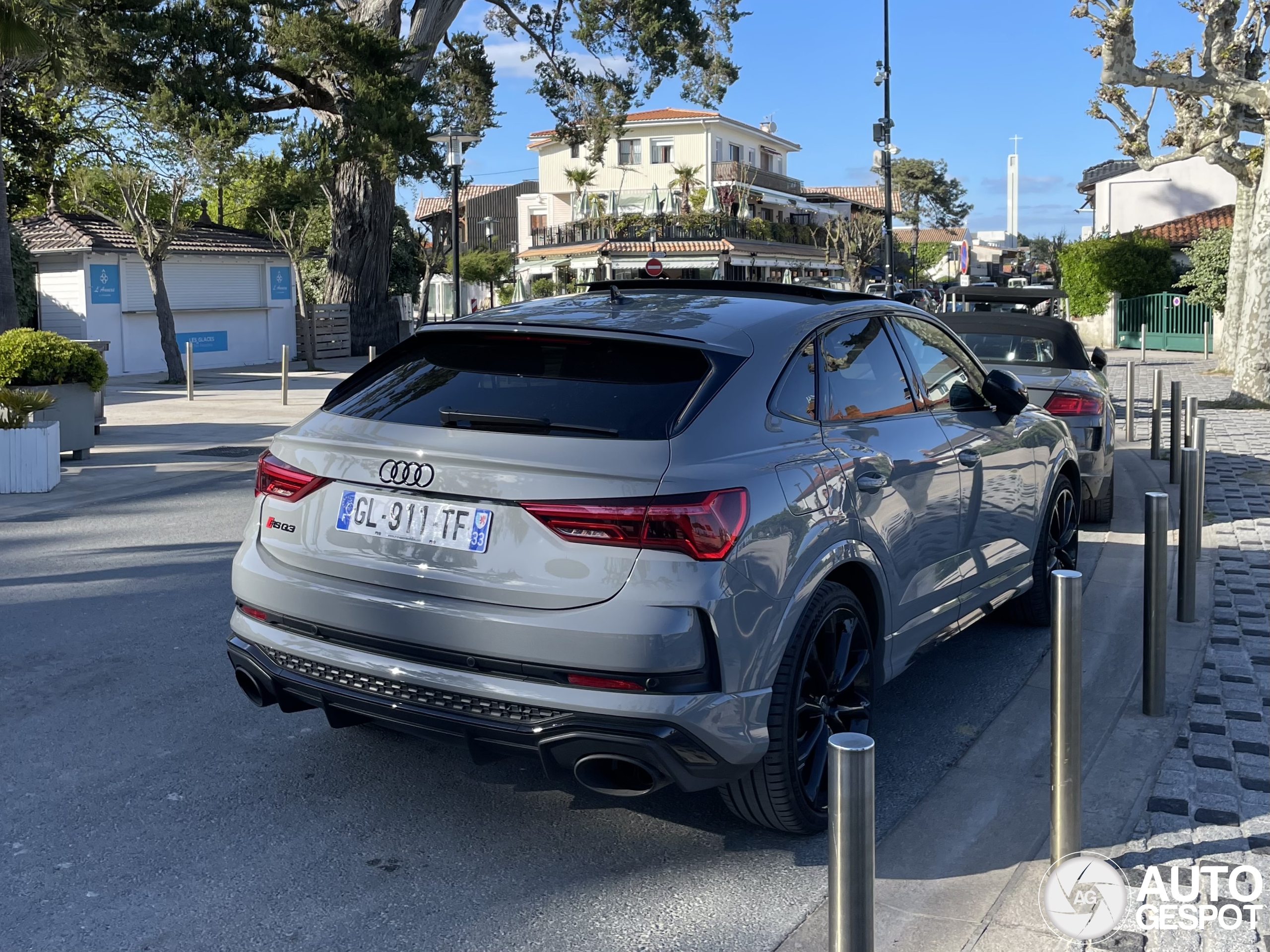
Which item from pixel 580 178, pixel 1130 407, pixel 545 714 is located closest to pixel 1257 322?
pixel 1130 407

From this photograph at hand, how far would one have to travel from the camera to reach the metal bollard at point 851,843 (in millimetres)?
2646

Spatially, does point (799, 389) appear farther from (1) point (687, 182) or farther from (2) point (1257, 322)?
(1) point (687, 182)

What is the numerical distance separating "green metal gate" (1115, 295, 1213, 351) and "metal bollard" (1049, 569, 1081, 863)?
36.9 metres

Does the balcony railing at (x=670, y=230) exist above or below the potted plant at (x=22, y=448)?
above

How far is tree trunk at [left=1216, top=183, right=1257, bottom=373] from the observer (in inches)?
1043

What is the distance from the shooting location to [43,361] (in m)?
12.9

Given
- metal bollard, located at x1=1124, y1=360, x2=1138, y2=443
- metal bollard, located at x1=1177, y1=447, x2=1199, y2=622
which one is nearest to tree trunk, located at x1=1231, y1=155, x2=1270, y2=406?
metal bollard, located at x1=1124, y1=360, x2=1138, y2=443

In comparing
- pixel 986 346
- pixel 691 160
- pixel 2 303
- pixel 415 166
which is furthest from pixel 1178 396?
pixel 691 160

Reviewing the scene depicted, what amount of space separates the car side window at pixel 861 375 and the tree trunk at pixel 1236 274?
23.9 metres

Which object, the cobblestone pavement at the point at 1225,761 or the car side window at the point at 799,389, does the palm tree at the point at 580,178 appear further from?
the car side window at the point at 799,389

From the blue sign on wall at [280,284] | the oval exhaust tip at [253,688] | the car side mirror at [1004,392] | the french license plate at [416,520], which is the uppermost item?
the blue sign on wall at [280,284]

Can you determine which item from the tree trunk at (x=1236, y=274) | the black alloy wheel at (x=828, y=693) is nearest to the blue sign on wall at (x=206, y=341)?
the tree trunk at (x=1236, y=274)

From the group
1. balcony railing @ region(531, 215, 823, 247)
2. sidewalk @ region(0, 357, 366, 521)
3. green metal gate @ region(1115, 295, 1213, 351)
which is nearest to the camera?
sidewalk @ region(0, 357, 366, 521)

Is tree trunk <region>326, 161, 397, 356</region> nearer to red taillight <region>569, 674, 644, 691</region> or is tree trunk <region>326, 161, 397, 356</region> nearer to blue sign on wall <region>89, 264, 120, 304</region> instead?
blue sign on wall <region>89, 264, 120, 304</region>
